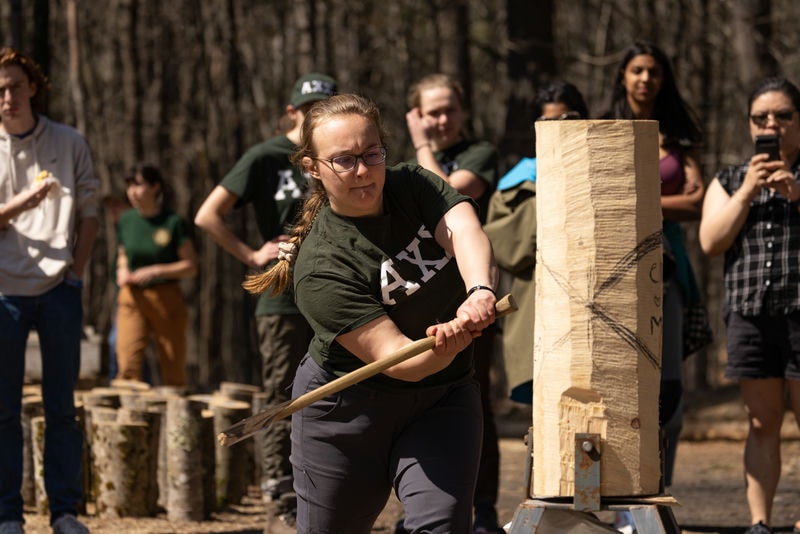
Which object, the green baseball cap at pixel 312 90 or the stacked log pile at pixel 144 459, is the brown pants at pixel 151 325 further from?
the green baseball cap at pixel 312 90

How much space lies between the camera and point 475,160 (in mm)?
6195

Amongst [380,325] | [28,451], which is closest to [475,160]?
[380,325]

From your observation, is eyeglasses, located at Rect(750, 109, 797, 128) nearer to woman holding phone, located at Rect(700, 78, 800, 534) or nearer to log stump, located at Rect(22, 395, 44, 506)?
woman holding phone, located at Rect(700, 78, 800, 534)

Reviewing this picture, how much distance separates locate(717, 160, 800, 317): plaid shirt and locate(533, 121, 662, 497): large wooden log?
7.63 feet

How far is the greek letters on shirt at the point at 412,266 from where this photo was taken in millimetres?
3793

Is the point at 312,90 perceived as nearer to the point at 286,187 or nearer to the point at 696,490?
the point at 286,187

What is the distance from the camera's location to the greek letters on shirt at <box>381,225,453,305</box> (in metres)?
3.79

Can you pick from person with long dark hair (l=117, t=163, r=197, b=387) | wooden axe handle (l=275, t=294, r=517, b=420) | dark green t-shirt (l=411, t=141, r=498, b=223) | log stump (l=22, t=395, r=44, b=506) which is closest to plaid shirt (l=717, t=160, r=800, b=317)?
dark green t-shirt (l=411, t=141, r=498, b=223)

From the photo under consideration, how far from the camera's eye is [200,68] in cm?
1970

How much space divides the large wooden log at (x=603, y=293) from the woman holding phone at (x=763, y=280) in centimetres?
224

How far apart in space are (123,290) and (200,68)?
396 inches

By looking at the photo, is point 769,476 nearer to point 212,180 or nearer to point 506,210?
point 506,210

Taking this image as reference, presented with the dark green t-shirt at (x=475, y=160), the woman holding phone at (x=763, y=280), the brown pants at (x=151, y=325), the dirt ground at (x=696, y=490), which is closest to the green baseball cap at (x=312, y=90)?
the dark green t-shirt at (x=475, y=160)

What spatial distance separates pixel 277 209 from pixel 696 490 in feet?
12.6
